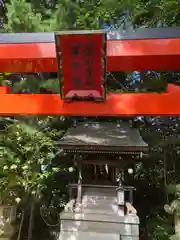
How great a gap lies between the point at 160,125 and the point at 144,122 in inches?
19.9

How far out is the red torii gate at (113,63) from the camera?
11.0ft

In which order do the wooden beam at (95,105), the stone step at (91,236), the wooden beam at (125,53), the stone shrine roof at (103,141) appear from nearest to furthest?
1. the wooden beam at (125,53)
2. the wooden beam at (95,105)
3. the stone step at (91,236)
4. the stone shrine roof at (103,141)

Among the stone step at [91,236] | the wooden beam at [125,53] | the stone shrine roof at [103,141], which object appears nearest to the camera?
the wooden beam at [125,53]

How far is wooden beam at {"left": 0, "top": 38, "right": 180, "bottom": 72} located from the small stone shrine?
1.47m

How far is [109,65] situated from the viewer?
12.4ft

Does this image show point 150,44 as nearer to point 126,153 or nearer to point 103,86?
point 103,86

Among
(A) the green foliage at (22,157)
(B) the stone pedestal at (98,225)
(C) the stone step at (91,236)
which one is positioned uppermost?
(A) the green foliage at (22,157)

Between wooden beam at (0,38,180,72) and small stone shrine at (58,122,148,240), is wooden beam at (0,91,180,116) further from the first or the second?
small stone shrine at (58,122,148,240)

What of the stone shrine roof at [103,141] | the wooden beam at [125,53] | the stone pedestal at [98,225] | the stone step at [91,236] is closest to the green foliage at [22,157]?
the stone shrine roof at [103,141]

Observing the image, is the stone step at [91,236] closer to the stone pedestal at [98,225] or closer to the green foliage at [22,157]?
the stone pedestal at [98,225]

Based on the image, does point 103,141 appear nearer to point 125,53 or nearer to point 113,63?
point 113,63

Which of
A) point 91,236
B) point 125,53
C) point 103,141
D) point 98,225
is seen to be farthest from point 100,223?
point 125,53

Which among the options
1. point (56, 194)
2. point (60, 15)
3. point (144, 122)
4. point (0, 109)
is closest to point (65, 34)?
point (0, 109)

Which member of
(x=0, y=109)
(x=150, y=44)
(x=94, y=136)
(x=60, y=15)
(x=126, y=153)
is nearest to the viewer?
(x=150, y=44)
